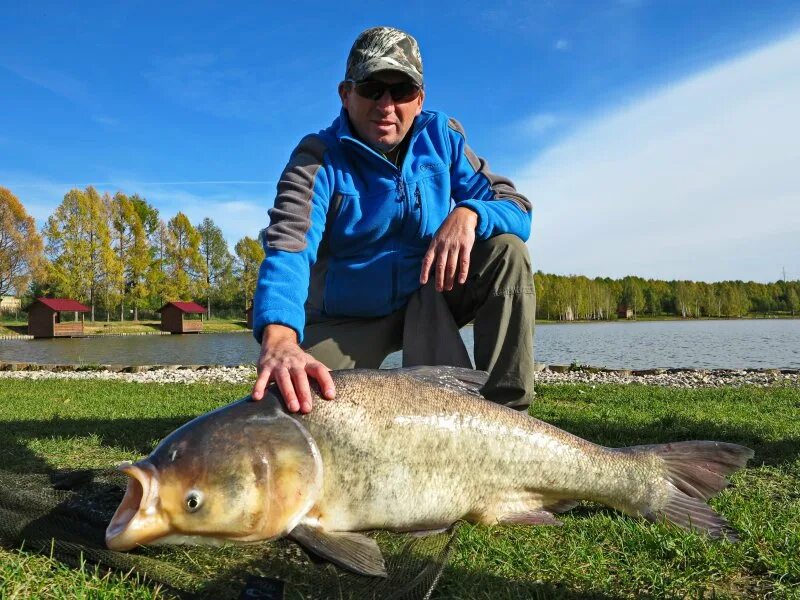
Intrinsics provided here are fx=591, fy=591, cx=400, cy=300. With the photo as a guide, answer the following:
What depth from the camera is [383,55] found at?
3.29 metres

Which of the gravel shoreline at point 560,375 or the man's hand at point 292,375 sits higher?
the man's hand at point 292,375

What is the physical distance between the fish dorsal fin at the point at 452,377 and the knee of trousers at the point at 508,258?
805mm

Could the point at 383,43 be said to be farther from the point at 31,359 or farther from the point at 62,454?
the point at 31,359

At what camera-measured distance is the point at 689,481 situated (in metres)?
2.49

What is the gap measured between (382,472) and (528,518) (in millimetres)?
677

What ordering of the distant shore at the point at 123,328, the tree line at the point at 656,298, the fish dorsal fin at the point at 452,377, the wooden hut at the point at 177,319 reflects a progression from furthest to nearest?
1. the tree line at the point at 656,298
2. the wooden hut at the point at 177,319
3. the distant shore at the point at 123,328
4. the fish dorsal fin at the point at 452,377

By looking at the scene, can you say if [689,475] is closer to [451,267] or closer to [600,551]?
[600,551]

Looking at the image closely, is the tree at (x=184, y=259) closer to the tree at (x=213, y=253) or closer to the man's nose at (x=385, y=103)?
the tree at (x=213, y=253)

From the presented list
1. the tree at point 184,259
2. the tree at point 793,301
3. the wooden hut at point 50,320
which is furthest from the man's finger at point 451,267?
the tree at point 793,301

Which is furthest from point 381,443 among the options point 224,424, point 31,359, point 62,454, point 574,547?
point 31,359

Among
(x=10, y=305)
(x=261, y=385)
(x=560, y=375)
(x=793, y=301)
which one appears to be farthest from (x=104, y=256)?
(x=793, y=301)

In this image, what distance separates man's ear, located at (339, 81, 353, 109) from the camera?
3.56 meters

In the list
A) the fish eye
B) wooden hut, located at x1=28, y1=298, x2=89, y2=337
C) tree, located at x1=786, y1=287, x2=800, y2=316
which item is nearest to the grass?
the fish eye

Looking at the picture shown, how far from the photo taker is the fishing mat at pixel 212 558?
5.88 feet
